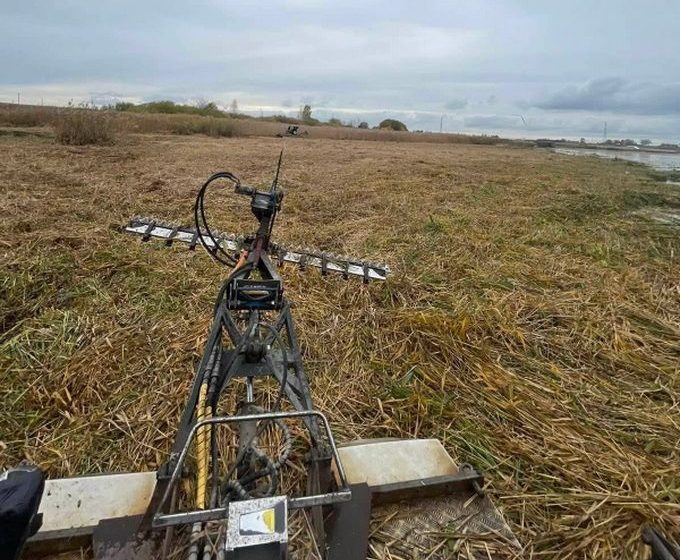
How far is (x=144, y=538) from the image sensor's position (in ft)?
4.55

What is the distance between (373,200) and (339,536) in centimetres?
750

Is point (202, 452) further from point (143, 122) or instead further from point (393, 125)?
point (393, 125)

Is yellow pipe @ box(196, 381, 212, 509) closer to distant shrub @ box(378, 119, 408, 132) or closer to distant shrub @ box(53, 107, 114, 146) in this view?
distant shrub @ box(53, 107, 114, 146)

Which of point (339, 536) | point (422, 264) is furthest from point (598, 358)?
point (339, 536)

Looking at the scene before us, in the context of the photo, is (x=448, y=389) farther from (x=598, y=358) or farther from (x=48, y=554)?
(x=48, y=554)

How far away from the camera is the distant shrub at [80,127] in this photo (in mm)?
14320

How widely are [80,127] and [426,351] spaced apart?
1590 cm

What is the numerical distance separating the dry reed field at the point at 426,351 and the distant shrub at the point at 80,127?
31.8 ft

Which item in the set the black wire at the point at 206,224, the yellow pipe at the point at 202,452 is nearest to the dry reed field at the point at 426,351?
the yellow pipe at the point at 202,452

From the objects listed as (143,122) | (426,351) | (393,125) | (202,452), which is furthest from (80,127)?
(393,125)

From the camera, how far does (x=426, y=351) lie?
3.16 metres

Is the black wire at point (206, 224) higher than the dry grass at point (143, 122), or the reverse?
the dry grass at point (143, 122)

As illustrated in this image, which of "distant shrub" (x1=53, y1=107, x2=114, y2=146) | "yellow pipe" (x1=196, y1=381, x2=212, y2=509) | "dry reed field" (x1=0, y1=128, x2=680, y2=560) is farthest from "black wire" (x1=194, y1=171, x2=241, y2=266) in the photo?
"distant shrub" (x1=53, y1=107, x2=114, y2=146)

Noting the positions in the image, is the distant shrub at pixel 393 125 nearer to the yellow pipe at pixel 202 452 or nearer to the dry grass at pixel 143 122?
the dry grass at pixel 143 122
